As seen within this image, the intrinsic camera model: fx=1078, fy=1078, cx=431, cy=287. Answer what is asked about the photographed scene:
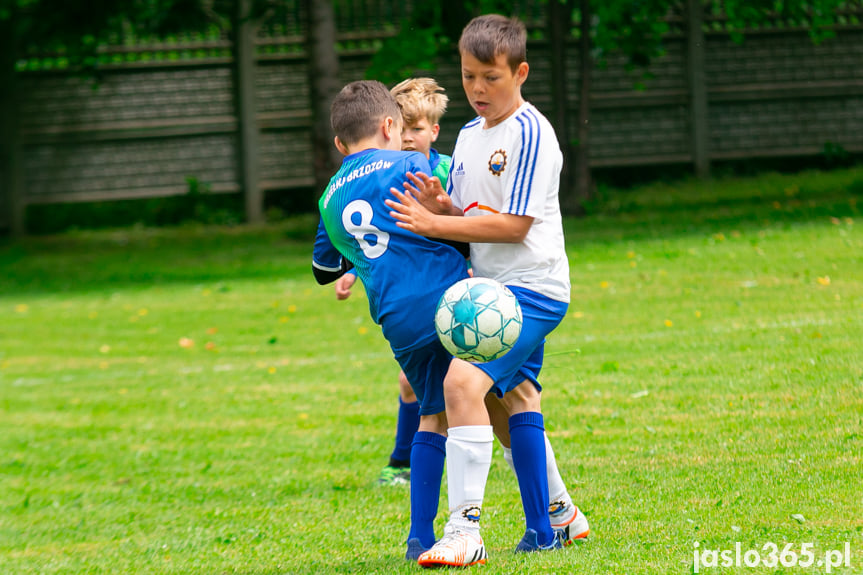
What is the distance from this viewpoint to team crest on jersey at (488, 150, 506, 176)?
12.6 ft

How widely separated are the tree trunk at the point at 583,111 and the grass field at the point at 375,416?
295cm

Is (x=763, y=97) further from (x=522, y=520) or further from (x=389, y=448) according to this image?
(x=522, y=520)

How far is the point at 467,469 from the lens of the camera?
386 centimetres

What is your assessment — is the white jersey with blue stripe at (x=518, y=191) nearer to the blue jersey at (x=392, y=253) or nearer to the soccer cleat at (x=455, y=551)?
the blue jersey at (x=392, y=253)

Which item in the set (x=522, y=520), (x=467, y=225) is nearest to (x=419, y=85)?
(x=467, y=225)

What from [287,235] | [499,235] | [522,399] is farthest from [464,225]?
[287,235]

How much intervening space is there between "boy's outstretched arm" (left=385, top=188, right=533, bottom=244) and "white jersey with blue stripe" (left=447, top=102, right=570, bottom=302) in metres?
0.04

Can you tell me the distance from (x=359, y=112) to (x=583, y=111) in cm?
1349

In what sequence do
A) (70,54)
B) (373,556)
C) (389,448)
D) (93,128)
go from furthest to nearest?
(93,128)
(70,54)
(389,448)
(373,556)

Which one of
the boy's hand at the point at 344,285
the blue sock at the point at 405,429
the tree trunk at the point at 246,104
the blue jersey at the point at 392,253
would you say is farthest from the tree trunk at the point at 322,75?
the blue jersey at the point at 392,253

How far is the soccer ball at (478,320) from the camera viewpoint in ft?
12.0

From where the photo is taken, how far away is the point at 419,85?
5.04 meters

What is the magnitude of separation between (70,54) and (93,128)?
1717 mm

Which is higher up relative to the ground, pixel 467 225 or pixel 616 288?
pixel 467 225
